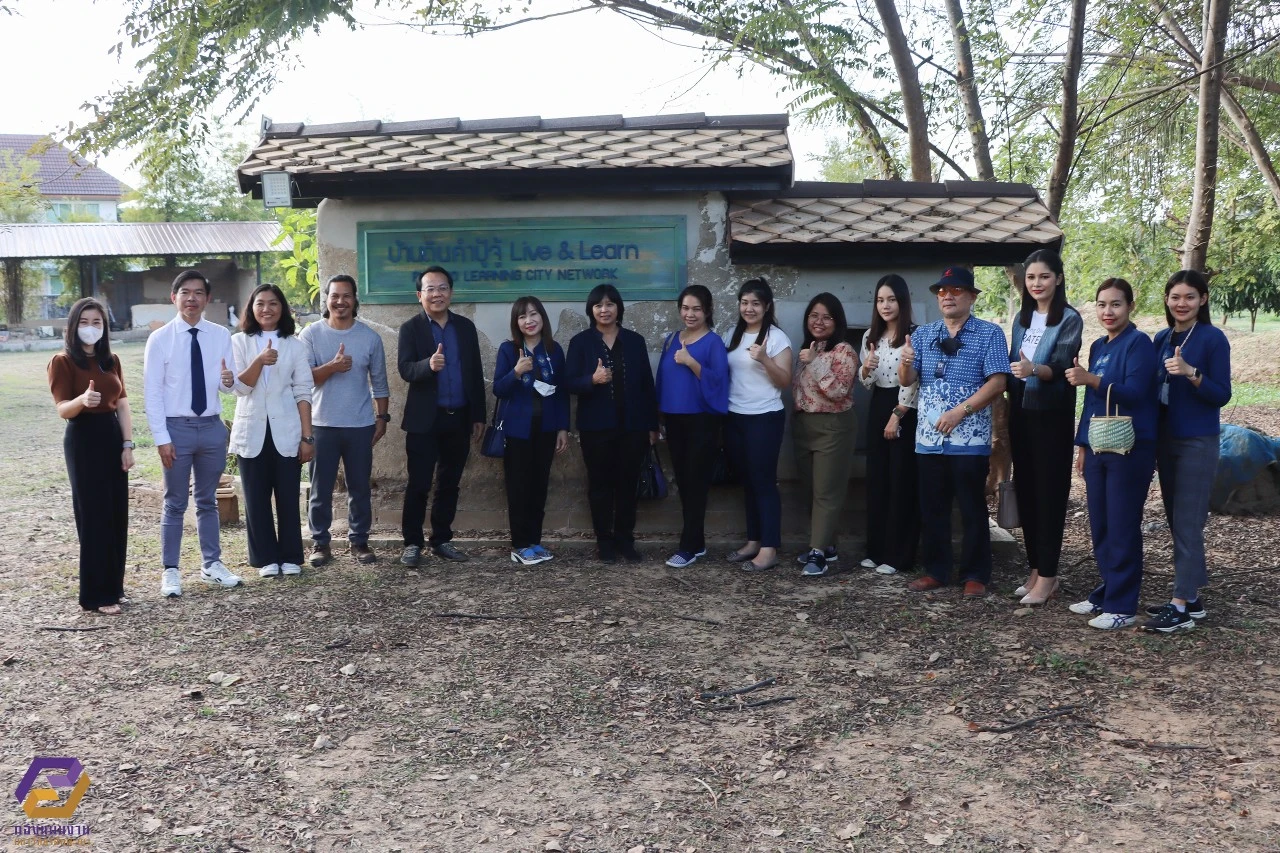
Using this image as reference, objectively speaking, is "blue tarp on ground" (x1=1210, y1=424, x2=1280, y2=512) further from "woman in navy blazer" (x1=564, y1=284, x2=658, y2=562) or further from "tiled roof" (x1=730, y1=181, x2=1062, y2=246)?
"woman in navy blazer" (x1=564, y1=284, x2=658, y2=562)

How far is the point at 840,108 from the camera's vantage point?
36.4 feet

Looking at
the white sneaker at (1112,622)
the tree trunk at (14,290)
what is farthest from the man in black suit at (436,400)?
the tree trunk at (14,290)

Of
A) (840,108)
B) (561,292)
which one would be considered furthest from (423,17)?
(561,292)

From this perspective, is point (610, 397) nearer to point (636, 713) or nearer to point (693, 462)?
point (693, 462)

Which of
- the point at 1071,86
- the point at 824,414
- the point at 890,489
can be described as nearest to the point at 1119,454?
the point at 890,489

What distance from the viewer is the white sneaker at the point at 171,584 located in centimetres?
629

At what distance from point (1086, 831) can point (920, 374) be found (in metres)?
3.17

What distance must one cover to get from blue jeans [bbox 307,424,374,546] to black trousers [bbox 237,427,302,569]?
0.16m

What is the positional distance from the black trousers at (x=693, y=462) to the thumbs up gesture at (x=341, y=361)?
6.62ft

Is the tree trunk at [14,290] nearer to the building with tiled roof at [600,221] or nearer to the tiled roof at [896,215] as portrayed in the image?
the building with tiled roof at [600,221]

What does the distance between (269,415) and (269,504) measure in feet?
1.97

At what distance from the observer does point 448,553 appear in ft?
23.0

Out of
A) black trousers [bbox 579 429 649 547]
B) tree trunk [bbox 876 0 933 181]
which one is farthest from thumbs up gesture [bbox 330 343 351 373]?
tree trunk [bbox 876 0 933 181]

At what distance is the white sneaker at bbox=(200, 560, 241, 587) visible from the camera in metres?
6.48
